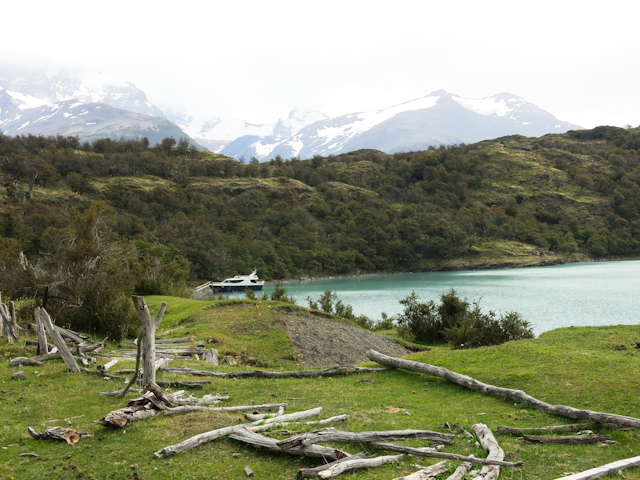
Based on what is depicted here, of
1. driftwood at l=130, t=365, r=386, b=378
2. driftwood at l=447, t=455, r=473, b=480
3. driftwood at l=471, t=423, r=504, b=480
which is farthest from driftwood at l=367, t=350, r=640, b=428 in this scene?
driftwood at l=447, t=455, r=473, b=480

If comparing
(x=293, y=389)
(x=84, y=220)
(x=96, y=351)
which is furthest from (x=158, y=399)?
(x=84, y=220)

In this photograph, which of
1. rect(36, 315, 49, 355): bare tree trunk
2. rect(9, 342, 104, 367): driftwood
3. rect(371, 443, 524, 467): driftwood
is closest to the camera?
rect(371, 443, 524, 467): driftwood

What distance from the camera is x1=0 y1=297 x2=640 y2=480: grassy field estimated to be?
20.6 feet

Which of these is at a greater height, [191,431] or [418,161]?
[418,161]

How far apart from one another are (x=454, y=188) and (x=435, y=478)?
494 ft

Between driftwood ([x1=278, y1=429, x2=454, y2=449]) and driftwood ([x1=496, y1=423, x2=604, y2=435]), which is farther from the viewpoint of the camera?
driftwood ([x1=496, y1=423, x2=604, y2=435])

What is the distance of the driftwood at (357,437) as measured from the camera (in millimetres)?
6535

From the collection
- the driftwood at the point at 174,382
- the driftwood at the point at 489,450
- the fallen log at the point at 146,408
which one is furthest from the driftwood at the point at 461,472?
the driftwood at the point at 174,382

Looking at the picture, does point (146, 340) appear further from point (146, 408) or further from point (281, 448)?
point (281, 448)

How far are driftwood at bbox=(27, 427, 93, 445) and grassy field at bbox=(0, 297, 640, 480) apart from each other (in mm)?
119

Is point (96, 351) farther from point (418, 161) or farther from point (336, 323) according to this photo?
point (418, 161)

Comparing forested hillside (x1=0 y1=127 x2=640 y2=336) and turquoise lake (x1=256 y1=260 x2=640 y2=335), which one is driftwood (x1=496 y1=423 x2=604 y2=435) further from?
forested hillside (x1=0 y1=127 x2=640 y2=336)

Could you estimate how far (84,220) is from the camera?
103 ft

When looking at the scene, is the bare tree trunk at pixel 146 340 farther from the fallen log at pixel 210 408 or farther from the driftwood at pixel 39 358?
the driftwood at pixel 39 358
